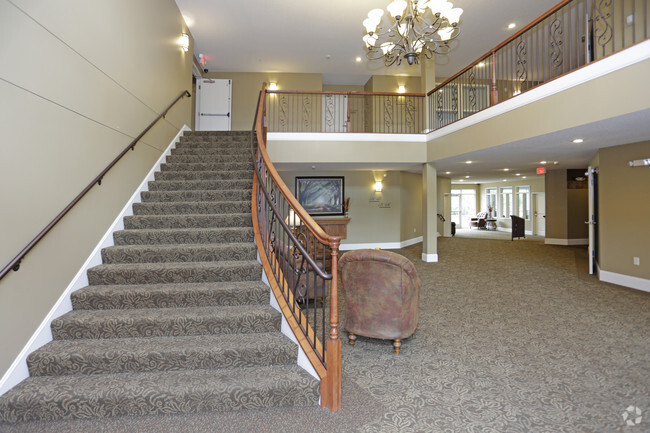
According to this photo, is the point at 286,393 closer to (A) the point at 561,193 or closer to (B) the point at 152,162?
(B) the point at 152,162

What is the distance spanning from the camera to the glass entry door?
18859 millimetres

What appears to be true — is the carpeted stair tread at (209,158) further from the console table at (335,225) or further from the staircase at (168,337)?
the console table at (335,225)

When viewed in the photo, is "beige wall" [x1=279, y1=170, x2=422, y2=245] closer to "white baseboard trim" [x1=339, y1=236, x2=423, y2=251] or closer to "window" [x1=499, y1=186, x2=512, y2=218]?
"white baseboard trim" [x1=339, y1=236, x2=423, y2=251]

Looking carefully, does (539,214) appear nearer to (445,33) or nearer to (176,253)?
(445,33)

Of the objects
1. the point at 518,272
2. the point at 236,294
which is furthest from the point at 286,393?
the point at 518,272

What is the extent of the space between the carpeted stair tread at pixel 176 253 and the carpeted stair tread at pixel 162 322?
0.70 meters

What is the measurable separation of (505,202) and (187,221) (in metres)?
17.3

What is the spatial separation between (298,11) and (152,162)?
454 cm

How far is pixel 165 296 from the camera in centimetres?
285

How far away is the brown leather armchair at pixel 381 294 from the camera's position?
306cm

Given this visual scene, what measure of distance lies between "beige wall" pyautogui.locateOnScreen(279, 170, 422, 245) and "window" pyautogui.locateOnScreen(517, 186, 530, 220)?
28.3 ft

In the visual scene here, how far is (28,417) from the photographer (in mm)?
2027

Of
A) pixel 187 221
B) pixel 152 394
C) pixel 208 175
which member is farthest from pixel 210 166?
pixel 152 394

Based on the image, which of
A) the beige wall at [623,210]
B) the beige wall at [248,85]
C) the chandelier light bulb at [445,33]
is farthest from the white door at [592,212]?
the beige wall at [248,85]
